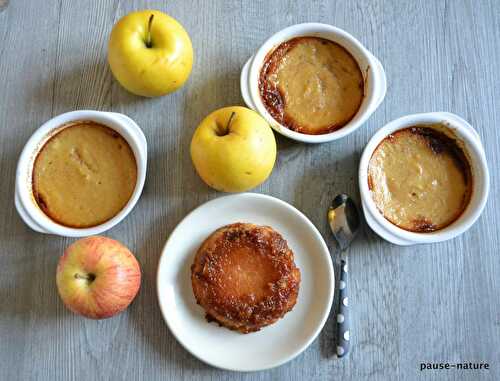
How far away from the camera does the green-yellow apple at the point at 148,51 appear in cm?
133

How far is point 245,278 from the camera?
140 cm

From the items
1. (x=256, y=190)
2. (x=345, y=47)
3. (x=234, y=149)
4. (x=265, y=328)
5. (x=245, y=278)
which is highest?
(x=345, y=47)

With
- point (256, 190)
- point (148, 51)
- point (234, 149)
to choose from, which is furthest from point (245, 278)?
point (148, 51)

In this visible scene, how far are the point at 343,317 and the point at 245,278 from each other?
1.04 ft

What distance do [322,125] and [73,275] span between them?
2.73ft

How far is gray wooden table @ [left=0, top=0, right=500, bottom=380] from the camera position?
4.68ft

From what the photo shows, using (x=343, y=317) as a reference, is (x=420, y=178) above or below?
above

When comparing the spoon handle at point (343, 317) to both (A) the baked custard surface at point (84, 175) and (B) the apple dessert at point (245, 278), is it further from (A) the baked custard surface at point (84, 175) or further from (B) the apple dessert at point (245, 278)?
(A) the baked custard surface at point (84, 175)

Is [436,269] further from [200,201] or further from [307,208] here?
[200,201]

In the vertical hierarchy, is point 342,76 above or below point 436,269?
above

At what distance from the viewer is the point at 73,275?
127 centimetres

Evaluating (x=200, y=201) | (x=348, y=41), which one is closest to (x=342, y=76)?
(x=348, y=41)

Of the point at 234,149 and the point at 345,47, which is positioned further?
the point at 345,47

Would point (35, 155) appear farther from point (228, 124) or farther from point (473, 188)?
point (473, 188)
